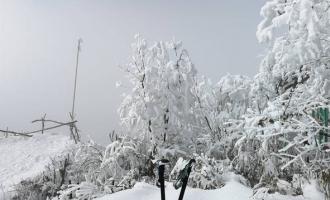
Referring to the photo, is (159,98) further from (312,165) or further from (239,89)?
(312,165)

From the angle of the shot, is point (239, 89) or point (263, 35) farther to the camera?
point (239, 89)

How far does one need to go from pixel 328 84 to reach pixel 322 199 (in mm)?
1878

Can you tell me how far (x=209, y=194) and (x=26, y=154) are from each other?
1123 cm

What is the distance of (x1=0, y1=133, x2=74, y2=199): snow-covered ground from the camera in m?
12.8

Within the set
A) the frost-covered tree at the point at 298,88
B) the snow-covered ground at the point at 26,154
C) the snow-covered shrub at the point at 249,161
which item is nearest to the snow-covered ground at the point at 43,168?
the snow-covered ground at the point at 26,154

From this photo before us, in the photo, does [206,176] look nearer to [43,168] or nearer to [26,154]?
[43,168]

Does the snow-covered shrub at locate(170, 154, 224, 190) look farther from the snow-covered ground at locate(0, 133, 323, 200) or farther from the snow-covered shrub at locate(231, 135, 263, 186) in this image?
the snow-covered shrub at locate(231, 135, 263, 186)

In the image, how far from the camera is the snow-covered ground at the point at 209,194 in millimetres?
4602

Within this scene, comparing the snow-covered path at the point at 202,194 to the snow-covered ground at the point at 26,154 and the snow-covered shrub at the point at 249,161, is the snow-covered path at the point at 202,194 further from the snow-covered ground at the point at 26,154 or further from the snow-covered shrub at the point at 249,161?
the snow-covered ground at the point at 26,154

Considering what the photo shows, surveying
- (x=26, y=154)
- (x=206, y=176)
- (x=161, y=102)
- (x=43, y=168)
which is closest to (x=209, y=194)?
(x=206, y=176)

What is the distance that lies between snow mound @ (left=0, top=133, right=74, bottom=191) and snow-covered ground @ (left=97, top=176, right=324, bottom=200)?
7132 millimetres

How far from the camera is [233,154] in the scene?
307 inches

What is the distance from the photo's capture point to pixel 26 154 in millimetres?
14883

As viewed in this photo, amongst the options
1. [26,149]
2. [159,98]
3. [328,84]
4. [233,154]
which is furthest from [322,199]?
[26,149]
